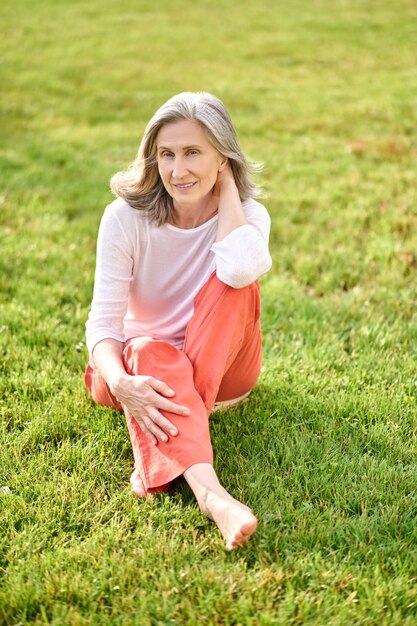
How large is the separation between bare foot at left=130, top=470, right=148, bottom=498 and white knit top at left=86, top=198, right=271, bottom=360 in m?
0.67

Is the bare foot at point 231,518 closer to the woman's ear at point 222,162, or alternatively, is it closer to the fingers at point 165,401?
the fingers at point 165,401

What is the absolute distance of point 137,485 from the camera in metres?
3.18

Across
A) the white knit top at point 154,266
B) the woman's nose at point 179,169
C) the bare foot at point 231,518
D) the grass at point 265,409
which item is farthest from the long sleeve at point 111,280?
the bare foot at point 231,518

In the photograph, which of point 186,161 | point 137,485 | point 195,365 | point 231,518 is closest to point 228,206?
point 186,161

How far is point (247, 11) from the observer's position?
19.2 metres

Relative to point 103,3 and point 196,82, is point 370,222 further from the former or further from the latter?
point 103,3

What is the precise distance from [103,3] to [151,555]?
65.7 ft

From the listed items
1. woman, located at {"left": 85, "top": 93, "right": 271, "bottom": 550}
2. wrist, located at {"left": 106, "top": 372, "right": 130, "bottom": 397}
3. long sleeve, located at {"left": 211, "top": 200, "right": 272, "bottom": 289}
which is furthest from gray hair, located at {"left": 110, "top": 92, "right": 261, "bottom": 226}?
wrist, located at {"left": 106, "top": 372, "right": 130, "bottom": 397}

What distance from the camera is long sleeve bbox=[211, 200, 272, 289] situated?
3244mm

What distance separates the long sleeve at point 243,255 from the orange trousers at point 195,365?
0.08 metres

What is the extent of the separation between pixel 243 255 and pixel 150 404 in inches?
32.0

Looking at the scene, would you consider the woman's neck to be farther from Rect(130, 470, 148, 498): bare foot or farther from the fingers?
Rect(130, 470, 148, 498): bare foot

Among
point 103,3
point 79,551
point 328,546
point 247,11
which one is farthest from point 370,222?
point 103,3

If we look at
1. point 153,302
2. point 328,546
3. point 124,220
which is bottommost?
point 328,546
